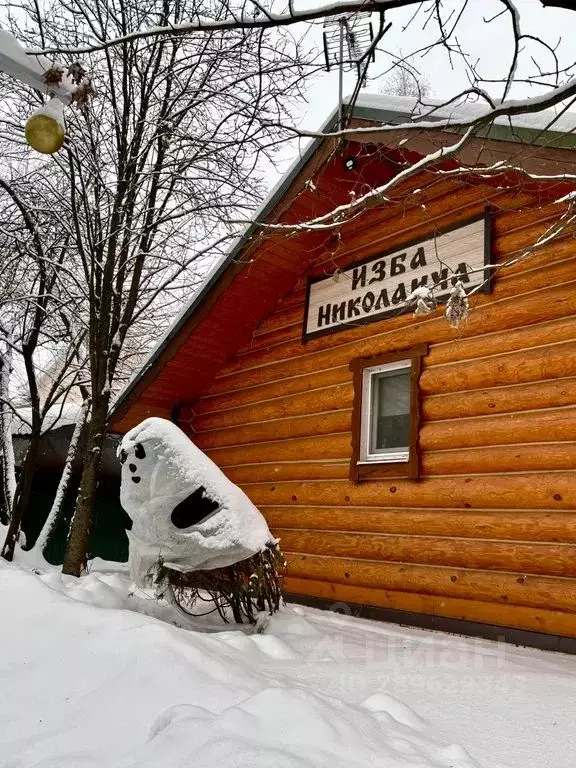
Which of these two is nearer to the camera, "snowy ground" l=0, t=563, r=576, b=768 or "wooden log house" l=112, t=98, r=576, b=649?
"snowy ground" l=0, t=563, r=576, b=768

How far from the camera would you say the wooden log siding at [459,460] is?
4820mm

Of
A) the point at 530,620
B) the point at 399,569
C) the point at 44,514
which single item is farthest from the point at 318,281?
the point at 44,514

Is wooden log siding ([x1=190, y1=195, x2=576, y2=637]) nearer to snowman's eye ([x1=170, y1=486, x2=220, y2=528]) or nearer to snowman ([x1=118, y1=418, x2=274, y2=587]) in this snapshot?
snowman ([x1=118, y1=418, x2=274, y2=587])

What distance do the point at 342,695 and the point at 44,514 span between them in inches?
439

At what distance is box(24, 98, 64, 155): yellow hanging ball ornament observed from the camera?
92.7 inches

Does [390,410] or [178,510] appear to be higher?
[390,410]

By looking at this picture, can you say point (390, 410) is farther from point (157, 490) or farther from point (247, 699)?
point (247, 699)

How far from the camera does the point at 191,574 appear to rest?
188 inches

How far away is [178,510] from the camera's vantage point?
5.02 meters

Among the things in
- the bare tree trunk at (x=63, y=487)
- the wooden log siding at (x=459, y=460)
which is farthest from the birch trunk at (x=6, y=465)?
the wooden log siding at (x=459, y=460)

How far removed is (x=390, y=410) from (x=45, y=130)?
4.85 meters

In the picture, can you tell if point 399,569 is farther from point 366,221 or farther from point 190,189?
point 190,189

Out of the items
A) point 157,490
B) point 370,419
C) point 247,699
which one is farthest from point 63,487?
point 247,699

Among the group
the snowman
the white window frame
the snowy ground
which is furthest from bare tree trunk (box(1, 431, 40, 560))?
the white window frame
